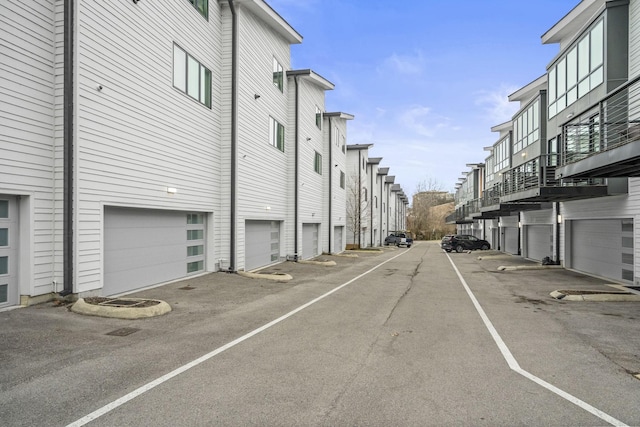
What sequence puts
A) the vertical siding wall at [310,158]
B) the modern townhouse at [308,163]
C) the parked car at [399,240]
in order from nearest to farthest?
the modern townhouse at [308,163], the vertical siding wall at [310,158], the parked car at [399,240]

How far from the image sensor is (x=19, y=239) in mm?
8016

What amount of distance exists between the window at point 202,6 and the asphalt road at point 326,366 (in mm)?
10044

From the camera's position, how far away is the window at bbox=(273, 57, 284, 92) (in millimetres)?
20067

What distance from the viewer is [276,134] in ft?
66.8

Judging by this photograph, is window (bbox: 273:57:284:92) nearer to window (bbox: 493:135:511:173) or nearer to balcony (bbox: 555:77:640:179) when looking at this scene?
balcony (bbox: 555:77:640:179)

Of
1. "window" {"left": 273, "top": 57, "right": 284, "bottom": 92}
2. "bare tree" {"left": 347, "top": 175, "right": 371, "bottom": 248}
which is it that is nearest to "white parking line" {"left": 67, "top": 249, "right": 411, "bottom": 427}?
"window" {"left": 273, "top": 57, "right": 284, "bottom": 92}

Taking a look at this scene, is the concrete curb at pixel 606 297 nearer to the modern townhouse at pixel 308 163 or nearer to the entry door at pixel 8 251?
the entry door at pixel 8 251

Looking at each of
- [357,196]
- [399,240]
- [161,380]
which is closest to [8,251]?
[161,380]

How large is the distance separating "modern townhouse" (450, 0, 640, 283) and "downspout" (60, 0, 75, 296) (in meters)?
12.1

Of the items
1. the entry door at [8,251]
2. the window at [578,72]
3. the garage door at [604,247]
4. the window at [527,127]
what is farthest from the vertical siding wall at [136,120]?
the window at [527,127]

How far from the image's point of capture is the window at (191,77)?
12.5 m

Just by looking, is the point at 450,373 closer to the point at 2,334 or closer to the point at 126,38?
the point at 2,334

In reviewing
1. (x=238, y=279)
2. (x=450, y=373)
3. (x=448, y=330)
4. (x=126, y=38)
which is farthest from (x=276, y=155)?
(x=450, y=373)

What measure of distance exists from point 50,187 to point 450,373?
28.0 ft
